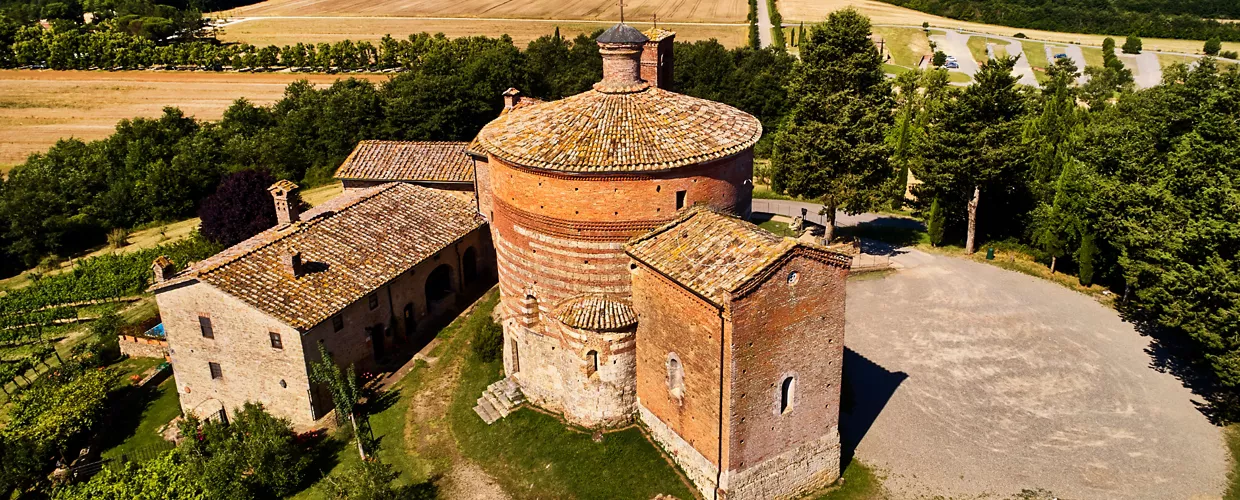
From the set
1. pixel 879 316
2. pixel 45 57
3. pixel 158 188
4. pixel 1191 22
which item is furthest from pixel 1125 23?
pixel 45 57

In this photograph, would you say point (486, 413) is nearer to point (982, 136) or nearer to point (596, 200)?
point (596, 200)

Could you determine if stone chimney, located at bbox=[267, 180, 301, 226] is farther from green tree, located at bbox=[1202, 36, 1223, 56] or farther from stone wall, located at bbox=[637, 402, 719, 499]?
green tree, located at bbox=[1202, 36, 1223, 56]

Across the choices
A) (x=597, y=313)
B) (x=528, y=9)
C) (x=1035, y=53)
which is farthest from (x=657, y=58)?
(x=528, y=9)

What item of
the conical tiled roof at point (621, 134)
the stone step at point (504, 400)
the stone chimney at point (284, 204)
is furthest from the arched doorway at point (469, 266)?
the conical tiled roof at point (621, 134)

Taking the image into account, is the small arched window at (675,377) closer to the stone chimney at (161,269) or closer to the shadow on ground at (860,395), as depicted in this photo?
the shadow on ground at (860,395)

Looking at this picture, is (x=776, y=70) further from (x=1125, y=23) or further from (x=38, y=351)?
(x=1125, y=23)


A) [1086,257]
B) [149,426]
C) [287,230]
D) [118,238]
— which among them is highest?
[287,230]
